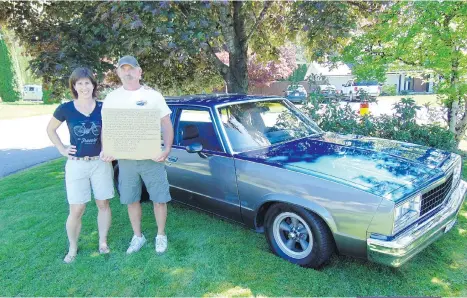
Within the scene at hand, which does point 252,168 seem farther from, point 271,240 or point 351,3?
point 351,3

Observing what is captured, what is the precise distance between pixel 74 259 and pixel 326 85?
541cm

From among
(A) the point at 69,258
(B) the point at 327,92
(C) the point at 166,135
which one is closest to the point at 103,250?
(A) the point at 69,258

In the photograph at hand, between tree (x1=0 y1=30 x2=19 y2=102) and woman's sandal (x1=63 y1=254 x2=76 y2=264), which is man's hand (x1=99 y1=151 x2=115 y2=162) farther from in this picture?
tree (x1=0 y1=30 x2=19 y2=102)

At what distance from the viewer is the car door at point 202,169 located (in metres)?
3.58

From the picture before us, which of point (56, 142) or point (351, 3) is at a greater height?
point (351, 3)

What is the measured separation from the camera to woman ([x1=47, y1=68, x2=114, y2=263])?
122 inches

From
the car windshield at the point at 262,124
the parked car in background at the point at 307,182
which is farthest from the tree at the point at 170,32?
the car windshield at the point at 262,124

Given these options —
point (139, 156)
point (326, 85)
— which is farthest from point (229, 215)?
point (326, 85)

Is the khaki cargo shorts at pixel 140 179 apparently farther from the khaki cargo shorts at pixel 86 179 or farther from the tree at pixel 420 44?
the tree at pixel 420 44

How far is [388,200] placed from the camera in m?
2.55

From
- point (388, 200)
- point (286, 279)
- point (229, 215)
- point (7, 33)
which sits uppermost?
point (7, 33)

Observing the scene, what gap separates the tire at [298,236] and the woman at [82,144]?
167cm

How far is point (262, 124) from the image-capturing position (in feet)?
13.4

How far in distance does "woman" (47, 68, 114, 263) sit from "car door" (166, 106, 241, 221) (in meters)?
0.94
